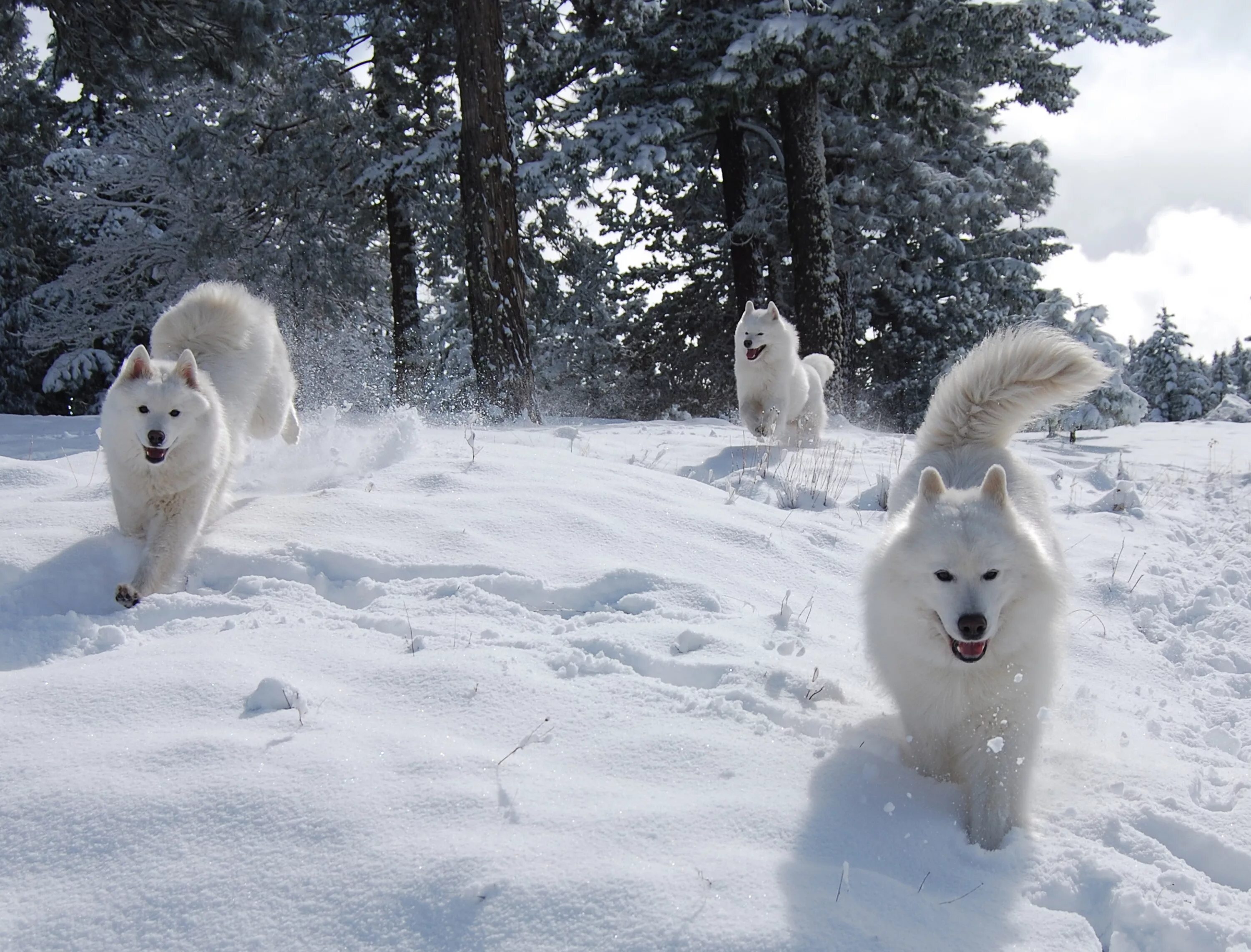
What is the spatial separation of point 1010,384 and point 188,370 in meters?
4.06

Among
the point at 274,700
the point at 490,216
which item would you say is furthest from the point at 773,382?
the point at 274,700

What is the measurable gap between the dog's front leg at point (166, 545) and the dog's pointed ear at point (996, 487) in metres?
3.32

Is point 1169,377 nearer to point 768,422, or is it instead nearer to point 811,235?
point 811,235

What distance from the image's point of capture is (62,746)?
2.21 m

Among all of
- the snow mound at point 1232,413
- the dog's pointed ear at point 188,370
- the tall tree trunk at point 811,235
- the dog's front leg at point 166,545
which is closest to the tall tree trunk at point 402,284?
the tall tree trunk at point 811,235

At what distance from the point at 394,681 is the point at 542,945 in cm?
129

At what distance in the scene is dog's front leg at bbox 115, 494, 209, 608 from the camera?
3594 millimetres

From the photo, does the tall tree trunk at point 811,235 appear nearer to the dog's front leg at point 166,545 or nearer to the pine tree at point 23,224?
the dog's front leg at point 166,545

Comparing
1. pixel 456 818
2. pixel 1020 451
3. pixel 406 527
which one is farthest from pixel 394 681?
pixel 1020 451

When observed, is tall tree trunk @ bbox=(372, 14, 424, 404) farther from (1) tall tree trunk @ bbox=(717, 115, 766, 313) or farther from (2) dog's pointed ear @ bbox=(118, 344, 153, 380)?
(2) dog's pointed ear @ bbox=(118, 344, 153, 380)

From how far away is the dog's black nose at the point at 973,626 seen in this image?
2602mm

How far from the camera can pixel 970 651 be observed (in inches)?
104

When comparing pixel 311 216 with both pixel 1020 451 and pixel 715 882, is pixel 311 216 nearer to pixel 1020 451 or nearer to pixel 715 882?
pixel 1020 451

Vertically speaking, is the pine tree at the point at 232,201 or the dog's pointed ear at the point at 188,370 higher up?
the pine tree at the point at 232,201
